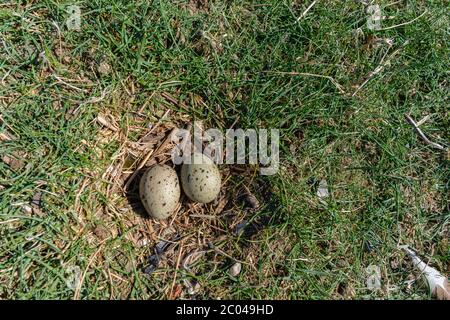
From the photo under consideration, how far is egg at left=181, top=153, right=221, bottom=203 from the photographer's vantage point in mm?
2408

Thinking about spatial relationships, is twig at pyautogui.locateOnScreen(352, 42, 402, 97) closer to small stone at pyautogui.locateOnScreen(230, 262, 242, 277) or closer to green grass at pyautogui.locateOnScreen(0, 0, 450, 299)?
green grass at pyautogui.locateOnScreen(0, 0, 450, 299)

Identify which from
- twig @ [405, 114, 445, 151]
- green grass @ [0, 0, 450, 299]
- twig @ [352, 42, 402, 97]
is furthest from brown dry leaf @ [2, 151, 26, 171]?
twig @ [405, 114, 445, 151]

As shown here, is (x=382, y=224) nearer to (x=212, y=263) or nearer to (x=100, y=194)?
(x=212, y=263)

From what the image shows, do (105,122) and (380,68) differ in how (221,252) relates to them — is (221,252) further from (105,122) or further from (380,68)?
(380,68)

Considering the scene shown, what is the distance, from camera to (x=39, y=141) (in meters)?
2.50

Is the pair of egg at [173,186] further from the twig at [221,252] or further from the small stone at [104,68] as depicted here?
the small stone at [104,68]

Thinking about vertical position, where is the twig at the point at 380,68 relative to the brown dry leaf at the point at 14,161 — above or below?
above

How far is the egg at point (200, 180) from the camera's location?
7.90 feet

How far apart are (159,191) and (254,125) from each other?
2.47 ft

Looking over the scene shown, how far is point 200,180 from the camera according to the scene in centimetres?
240

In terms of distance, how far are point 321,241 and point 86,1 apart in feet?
6.80

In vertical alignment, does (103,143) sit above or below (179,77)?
below

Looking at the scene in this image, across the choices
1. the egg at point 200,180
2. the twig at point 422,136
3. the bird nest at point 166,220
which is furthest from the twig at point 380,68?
the egg at point 200,180

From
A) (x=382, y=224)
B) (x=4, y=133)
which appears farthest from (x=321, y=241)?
(x=4, y=133)
